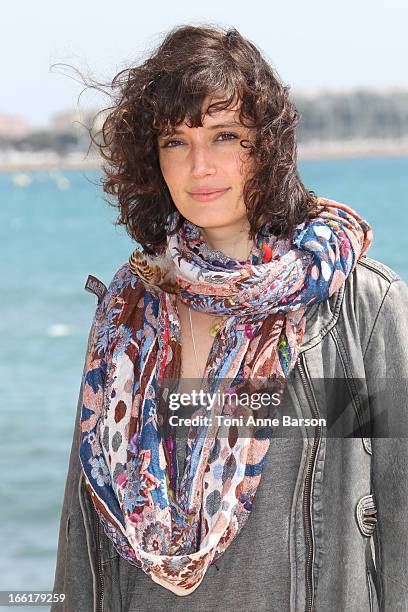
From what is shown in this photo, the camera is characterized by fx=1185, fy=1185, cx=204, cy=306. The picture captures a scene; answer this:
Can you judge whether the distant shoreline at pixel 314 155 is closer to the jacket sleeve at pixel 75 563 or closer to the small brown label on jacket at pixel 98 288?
the small brown label on jacket at pixel 98 288

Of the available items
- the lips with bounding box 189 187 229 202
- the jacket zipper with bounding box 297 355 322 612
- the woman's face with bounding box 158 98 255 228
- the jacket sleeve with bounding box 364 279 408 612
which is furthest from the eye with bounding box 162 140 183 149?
the jacket zipper with bounding box 297 355 322 612

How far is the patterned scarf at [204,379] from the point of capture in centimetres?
220

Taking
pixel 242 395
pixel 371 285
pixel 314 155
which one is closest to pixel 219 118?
pixel 371 285

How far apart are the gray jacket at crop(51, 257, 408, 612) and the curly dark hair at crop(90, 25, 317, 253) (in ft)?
0.72

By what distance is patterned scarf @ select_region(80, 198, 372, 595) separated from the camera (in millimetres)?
2197

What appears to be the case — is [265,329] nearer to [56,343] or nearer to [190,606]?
[190,606]

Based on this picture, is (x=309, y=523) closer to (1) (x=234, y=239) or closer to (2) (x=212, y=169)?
(1) (x=234, y=239)

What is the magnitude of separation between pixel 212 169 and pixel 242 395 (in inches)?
17.1

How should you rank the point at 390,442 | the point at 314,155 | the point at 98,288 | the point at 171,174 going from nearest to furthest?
the point at 390,442 → the point at 171,174 → the point at 98,288 → the point at 314,155

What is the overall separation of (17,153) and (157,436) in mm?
90659

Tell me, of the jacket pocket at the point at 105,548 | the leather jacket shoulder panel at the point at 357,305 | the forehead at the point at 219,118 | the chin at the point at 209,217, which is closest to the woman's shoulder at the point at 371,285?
the leather jacket shoulder panel at the point at 357,305

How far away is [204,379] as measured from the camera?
7.61ft

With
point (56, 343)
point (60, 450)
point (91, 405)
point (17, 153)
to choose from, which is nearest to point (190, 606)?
point (91, 405)

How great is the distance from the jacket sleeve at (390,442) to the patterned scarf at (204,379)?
0.43 feet
